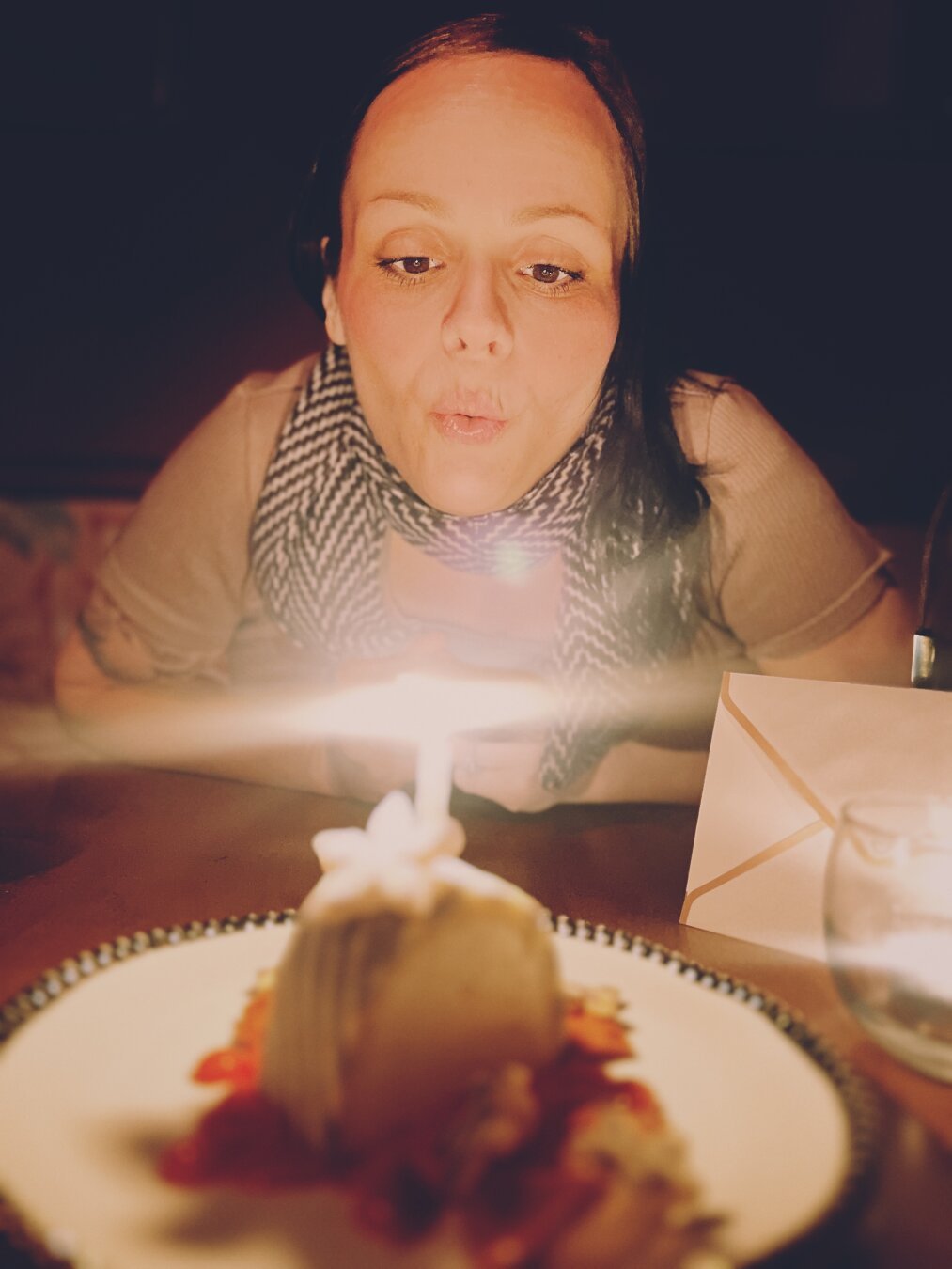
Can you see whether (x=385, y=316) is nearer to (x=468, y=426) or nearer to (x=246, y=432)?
(x=468, y=426)

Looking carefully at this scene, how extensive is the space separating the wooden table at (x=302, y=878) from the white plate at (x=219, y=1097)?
52 millimetres

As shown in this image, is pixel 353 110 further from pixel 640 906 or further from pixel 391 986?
pixel 391 986

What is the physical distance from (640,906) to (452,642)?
0.67 metres

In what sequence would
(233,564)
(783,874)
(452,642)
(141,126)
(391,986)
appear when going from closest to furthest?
(391,986) < (783,874) < (452,642) < (233,564) < (141,126)

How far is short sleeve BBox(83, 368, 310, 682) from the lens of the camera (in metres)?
1.63

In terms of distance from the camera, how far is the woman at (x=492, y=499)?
1294 mm

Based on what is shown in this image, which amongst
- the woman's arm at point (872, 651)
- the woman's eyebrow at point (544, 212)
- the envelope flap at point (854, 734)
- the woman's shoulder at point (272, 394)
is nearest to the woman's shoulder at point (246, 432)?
the woman's shoulder at point (272, 394)

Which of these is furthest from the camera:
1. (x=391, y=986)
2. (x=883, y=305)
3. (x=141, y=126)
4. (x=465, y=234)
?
(x=141, y=126)

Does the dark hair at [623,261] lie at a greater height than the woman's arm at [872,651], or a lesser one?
greater

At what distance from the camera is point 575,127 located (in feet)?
4.23

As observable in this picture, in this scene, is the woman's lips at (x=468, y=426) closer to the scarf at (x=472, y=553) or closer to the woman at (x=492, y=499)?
the woman at (x=492, y=499)

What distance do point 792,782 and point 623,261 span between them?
744 mm

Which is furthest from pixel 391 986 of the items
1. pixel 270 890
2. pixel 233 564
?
pixel 233 564

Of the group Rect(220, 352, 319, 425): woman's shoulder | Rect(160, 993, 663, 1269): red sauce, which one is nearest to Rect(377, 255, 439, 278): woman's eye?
Rect(220, 352, 319, 425): woman's shoulder
